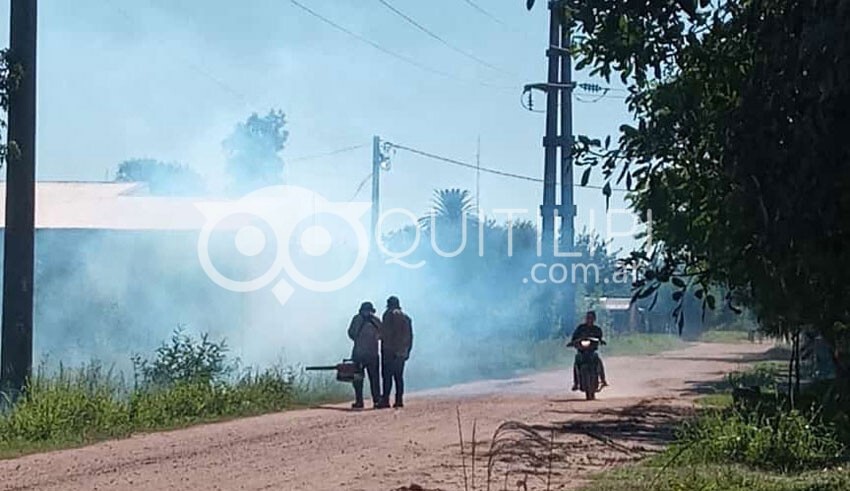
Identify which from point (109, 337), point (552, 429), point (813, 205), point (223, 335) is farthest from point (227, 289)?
point (813, 205)

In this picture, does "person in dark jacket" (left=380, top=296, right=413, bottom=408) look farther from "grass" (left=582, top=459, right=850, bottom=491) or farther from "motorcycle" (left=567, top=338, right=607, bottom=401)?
"grass" (left=582, top=459, right=850, bottom=491)

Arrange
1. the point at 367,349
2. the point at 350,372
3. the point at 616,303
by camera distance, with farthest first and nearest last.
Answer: the point at 616,303 → the point at 367,349 → the point at 350,372

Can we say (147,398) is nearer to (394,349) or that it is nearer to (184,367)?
(184,367)

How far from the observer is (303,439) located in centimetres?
1555

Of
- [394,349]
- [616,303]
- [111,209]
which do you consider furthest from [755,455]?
[616,303]

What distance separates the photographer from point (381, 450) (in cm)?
1430

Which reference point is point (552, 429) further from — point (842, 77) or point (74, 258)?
point (74, 258)

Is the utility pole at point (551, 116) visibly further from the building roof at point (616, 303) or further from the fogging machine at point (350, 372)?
the building roof at point (616, 303)

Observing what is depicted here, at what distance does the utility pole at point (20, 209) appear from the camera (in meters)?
15.8

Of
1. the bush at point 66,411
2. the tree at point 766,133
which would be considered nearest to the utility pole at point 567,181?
the bush at point 66,411

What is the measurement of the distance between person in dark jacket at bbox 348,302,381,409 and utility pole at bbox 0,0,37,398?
18.1ft

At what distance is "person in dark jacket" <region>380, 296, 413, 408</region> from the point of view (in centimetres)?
2036

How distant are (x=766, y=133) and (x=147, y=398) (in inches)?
516

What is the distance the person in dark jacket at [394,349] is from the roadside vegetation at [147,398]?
4.81 feet
